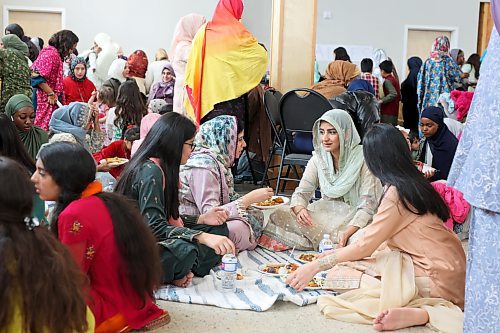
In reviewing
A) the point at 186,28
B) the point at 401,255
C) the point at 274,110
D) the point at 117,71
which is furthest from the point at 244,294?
the point at 117,71

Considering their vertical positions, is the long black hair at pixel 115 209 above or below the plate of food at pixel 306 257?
above

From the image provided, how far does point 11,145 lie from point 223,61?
2605 mm

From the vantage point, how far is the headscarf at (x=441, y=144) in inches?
197

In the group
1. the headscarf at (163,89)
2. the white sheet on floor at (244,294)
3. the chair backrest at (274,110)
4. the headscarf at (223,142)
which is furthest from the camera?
the headscarf at (163,89)

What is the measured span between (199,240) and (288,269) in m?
0.55

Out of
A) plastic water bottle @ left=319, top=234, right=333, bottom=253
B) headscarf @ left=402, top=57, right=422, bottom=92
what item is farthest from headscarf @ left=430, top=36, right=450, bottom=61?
plastic water bottle @ left=319, top=234, right=333, bottom=253

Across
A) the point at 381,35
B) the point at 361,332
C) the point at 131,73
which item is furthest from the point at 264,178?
the point at 381,35

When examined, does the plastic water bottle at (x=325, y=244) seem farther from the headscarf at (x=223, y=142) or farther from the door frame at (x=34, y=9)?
the door frame at (x=34, y=9)

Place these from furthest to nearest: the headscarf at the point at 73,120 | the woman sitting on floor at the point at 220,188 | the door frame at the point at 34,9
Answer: the door frame at the point at 34,9 < the headscarf at the point at 73,120 < the woman sitting on floor at the point at 220,188

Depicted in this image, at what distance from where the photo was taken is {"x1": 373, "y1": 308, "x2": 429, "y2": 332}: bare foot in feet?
9.11

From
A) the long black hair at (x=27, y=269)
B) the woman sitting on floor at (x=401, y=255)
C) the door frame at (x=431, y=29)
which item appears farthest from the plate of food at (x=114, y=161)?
the door frame at (x=431, y=29)

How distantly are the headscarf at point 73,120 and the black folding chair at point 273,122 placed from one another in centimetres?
141

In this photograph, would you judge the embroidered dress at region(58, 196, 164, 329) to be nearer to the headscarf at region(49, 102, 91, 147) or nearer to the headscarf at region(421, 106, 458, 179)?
the headscarf at region(49, 102, 91, 147)

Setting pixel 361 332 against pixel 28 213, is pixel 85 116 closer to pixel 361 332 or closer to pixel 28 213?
pixel 361 332
